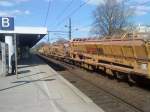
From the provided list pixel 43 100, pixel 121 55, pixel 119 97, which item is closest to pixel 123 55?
pixel 121 55

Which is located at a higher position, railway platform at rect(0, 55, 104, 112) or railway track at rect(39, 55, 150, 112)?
railway platform at rect(0, 55, 104, 112)

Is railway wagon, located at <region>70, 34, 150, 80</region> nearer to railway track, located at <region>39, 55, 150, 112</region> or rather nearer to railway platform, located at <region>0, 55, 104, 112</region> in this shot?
railway track, located at <region>39, 55, 150, 112</region>

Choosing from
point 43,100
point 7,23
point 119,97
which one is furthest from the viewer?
point 7,23

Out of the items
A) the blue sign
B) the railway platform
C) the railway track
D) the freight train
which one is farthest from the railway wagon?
the blue sign

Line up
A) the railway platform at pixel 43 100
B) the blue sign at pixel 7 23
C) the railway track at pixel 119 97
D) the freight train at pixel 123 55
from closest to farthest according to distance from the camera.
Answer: the railway platform at pixel 43 100 < the railway track at pixel 119 97 < the freight train at pixel 123 55 < the blue sign at pixel 7 23

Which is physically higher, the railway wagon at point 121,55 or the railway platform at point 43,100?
the railway wagon at point 121,55

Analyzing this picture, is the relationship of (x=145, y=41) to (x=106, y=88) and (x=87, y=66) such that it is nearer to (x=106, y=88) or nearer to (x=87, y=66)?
(x=106, y=88)

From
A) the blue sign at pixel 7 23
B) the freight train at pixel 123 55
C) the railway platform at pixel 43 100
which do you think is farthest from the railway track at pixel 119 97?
the blue sign at pixel 7 23

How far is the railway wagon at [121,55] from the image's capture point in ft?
60.7

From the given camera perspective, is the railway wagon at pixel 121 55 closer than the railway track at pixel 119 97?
No

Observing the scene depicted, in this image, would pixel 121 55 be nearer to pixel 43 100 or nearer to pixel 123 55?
pixel 123 55

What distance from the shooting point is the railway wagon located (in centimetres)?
1850

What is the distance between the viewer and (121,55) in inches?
885

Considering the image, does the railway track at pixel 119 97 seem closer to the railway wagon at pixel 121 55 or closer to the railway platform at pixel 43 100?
the railway wagon at pixel 121 55
